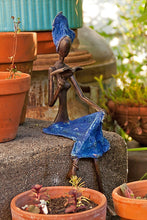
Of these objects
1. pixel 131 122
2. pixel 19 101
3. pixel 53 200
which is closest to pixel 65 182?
pixel 53 200

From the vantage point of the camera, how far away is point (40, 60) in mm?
2920

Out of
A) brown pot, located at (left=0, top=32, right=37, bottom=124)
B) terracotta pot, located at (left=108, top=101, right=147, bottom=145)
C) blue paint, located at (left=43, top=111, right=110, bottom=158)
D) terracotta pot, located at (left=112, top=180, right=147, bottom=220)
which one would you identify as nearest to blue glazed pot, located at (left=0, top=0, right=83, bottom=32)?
brown pot, located at (left=0, top=32, right=37, bottom=124)

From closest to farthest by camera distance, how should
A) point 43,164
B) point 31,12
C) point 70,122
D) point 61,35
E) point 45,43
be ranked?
point 43,164 → point 61,35 → point 70,122 → point 31,12 → point 45,43

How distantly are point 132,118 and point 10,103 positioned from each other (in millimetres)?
1181

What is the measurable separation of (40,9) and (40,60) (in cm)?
34

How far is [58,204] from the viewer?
5.75ft

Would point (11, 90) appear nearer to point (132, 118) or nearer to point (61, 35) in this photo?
A: point (61, 35)

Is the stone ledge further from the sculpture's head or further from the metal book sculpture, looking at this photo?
the sculpture's head

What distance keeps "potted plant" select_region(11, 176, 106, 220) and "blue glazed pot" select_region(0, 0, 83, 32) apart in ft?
3.99

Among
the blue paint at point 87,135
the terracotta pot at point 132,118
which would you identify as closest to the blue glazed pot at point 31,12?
the terracotta pot at point 132,118

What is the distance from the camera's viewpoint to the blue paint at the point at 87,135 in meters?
2.02

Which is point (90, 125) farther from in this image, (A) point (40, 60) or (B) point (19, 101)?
(A) point (40, 60)

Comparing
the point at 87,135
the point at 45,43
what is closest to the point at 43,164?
the point at 87,135

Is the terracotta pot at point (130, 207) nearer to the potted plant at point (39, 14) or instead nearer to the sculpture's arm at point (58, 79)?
the sculpture's arm at point (58, 79)
